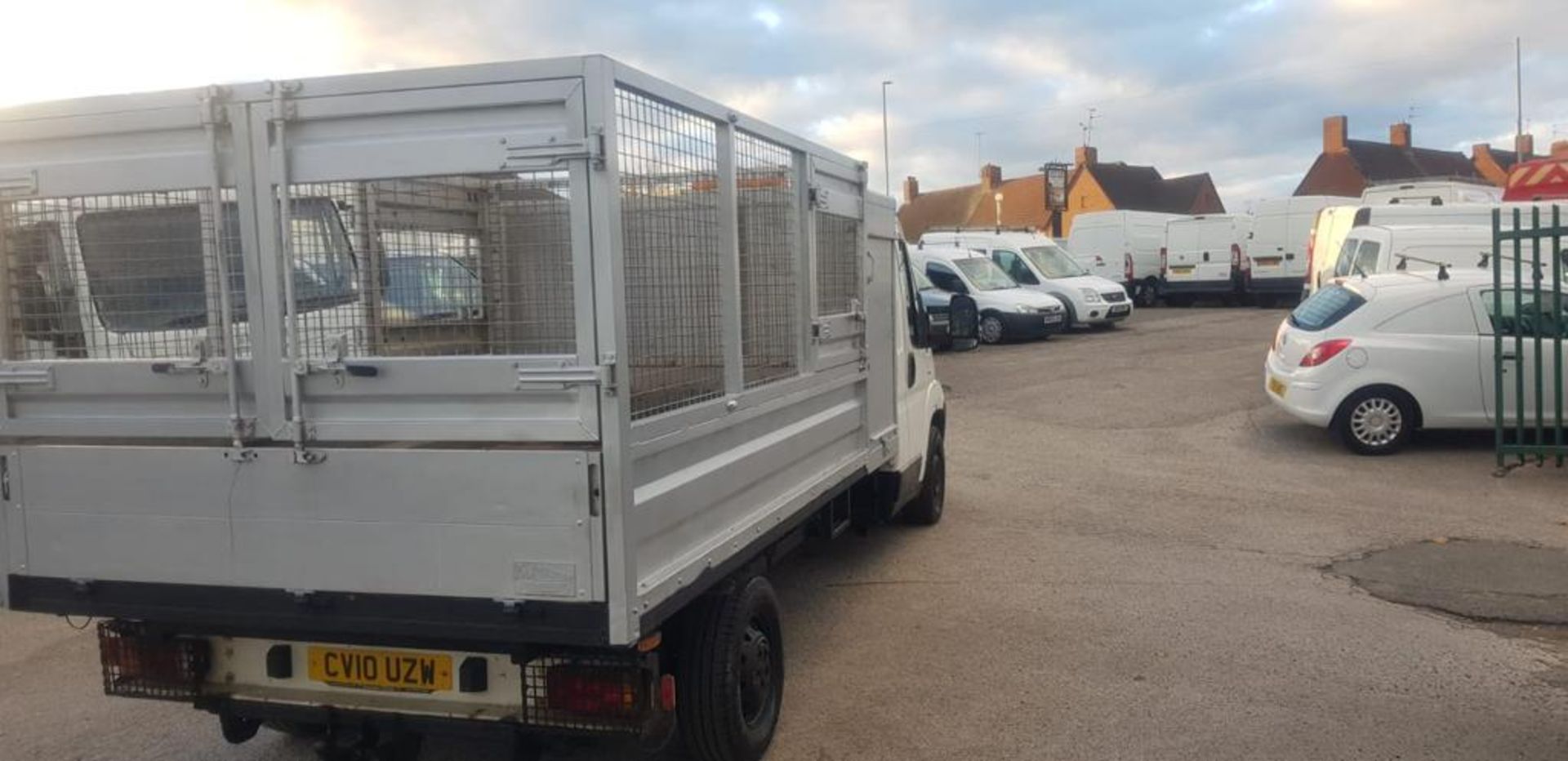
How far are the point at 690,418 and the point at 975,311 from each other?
3775 millimetres

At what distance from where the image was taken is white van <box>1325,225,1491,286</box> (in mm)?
12672

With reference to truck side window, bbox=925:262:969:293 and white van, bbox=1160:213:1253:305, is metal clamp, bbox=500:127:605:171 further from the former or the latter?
white van, bbox=1160:213:1253:305

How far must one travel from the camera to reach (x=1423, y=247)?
1295 centimetres

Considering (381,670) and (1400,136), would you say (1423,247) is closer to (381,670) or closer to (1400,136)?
(381,670)

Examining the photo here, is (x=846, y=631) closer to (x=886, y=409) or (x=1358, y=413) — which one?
(x=886, y=409)

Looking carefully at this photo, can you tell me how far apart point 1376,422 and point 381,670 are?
9.05 m

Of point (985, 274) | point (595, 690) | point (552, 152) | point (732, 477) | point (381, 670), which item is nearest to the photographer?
point (552, 152)

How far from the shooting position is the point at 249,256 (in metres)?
3.48

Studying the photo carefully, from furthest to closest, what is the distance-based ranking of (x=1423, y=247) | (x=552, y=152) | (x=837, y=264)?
(x=1423, y=247) → (x=837, y=264) → (x=552, y=152)

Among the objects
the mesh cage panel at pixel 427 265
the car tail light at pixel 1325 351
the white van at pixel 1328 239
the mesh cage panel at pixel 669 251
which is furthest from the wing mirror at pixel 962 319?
the white van at pixel 1328 239

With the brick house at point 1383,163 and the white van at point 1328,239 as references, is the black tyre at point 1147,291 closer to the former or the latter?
the white van at point 1328,239

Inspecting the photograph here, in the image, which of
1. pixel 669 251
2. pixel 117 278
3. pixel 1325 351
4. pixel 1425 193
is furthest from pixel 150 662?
pixel 1425 193

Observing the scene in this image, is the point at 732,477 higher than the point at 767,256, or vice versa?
the point at 767,256

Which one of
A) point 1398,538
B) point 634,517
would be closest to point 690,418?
A: point 634,517
